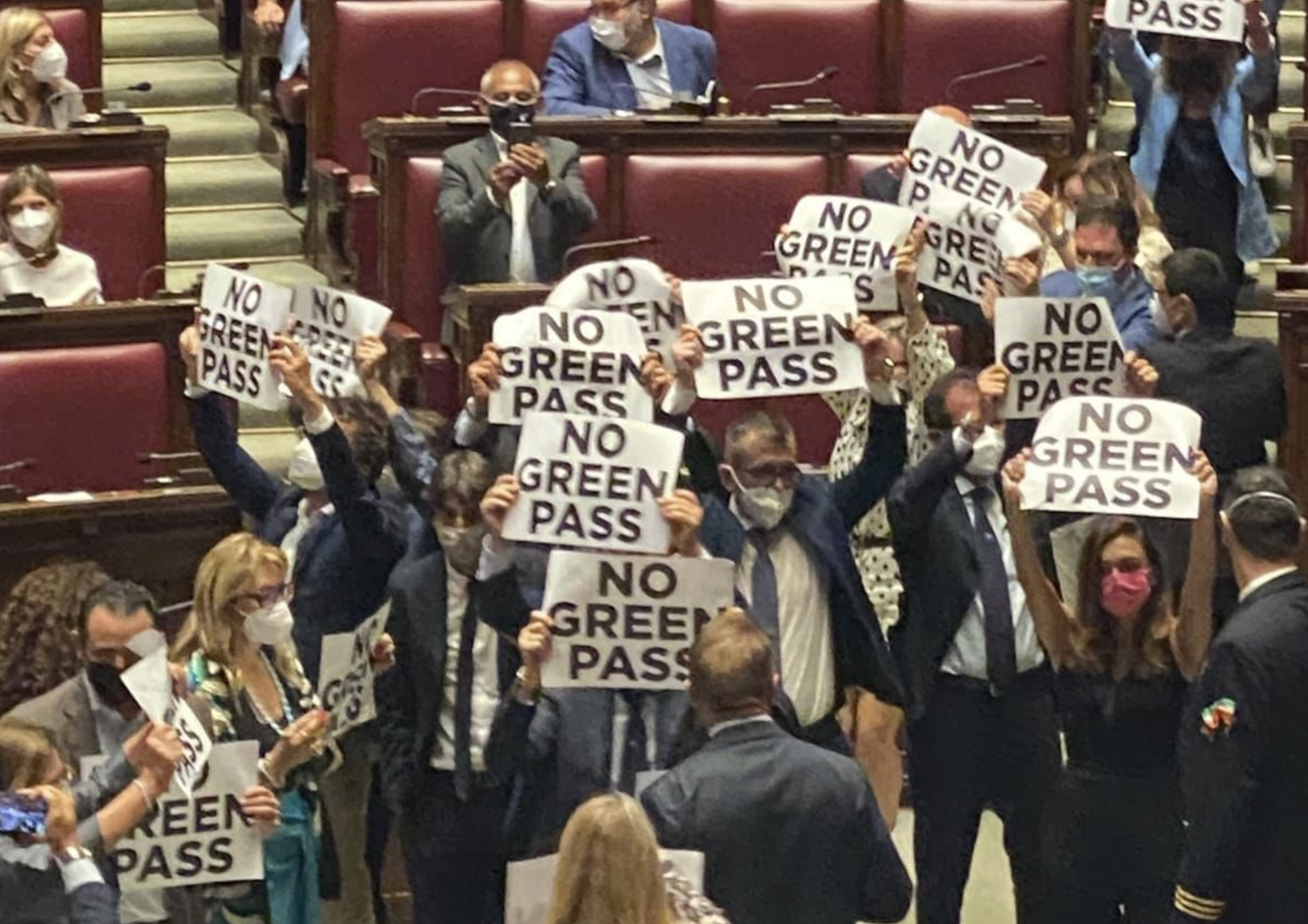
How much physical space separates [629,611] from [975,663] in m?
0.97

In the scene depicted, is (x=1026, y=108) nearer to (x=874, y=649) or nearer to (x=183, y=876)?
(x=874, y=649)

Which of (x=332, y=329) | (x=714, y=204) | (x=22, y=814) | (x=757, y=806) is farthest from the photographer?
(x=714, y=204)

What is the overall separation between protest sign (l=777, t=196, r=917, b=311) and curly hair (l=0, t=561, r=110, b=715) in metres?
2.00

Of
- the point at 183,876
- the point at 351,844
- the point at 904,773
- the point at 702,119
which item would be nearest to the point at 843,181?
the point at 702,119

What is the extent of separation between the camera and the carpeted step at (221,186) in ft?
31.7

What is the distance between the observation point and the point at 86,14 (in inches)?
348

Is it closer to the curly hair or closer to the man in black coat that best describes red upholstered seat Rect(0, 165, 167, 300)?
the curly hair

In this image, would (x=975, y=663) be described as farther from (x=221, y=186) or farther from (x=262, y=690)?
(x=221, y=186)

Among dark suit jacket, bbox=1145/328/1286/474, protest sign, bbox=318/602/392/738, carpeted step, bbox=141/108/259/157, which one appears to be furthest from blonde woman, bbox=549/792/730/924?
carpeted step, bbox=141/108/259/157

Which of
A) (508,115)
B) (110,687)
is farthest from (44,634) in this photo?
(508,115)

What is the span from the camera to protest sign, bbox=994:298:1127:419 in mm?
6160

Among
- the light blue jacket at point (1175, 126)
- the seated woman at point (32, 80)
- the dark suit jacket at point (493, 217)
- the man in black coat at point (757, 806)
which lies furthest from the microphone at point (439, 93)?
the man in black coat at point (757, 806)

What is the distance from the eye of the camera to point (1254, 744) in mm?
5148

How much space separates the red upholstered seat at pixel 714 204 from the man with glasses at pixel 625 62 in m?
0.31
